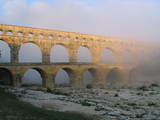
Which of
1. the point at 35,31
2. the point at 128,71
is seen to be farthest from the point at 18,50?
the point at 128,71

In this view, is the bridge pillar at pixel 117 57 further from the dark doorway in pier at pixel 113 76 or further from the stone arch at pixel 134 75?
the stone arch at pixel 134 75

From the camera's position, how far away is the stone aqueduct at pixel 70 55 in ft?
118

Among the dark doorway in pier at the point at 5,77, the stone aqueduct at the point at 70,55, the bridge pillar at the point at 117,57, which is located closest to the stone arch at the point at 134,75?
the stone aqueduct at the point at 70,55

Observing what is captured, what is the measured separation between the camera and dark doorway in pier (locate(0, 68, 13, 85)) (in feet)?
117

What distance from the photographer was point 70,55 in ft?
143

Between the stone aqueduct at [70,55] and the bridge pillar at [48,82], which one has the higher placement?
the stone aqueduct at [70,55]

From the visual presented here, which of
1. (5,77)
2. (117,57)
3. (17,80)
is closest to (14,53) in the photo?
(5,77)

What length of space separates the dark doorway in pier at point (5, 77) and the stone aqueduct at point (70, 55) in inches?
19.0

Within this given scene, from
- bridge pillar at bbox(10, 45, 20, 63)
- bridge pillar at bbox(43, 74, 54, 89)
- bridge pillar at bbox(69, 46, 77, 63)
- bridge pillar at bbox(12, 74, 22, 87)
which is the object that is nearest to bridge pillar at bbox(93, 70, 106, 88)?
bridge pillar at bbox(69, 46, 77, 63)

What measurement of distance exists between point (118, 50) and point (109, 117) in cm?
4071

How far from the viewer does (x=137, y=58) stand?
57812 millimetres

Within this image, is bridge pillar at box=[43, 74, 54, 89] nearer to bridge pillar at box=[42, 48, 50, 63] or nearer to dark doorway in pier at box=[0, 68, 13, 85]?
bridge pillar at box=[42, 48, 50, 63]

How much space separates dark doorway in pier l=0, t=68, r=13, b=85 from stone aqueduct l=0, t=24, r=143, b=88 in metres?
0.48

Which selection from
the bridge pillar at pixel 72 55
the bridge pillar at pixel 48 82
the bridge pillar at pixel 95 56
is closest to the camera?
the bridge pillar at pixel 48 82
